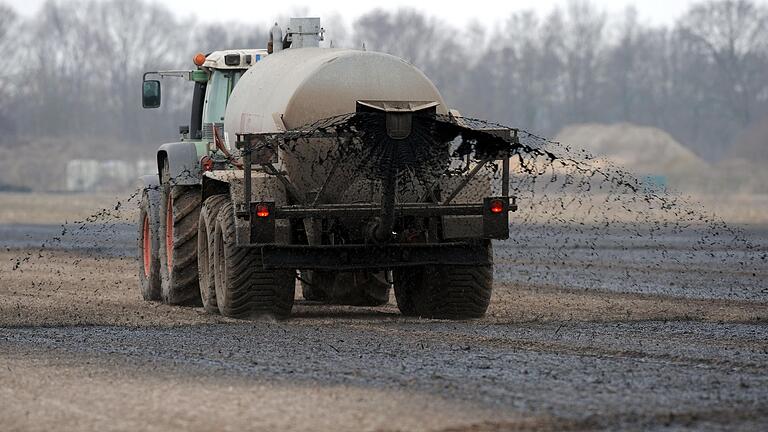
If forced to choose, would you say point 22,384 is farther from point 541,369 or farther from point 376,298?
point 376,298

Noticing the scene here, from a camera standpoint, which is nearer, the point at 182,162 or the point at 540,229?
the point at 182,162

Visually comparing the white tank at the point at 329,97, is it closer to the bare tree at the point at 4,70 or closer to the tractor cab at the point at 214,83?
the tractor cab at the point at 214,83

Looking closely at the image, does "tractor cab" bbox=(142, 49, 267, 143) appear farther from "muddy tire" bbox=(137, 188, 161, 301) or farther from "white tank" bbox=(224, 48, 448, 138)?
"white tank" bbox=(224, 48, 448, 138)

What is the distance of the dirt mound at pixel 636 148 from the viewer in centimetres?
8581

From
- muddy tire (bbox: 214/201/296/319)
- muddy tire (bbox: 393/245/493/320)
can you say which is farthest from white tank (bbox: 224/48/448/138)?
muddy tire (bbox: 393/245/493/320)


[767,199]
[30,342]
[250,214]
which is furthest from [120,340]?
[767,199]

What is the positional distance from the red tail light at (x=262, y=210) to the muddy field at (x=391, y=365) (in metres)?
1.04

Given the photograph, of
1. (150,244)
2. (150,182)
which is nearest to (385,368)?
Answer: (150,244)

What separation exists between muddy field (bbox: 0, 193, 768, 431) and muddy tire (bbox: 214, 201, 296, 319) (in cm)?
21

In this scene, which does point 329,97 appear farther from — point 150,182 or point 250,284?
point 150,182

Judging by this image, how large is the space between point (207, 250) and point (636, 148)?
77.6 metres

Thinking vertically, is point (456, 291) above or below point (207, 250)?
below

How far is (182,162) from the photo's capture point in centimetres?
1842

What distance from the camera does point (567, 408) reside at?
30.3 feet
